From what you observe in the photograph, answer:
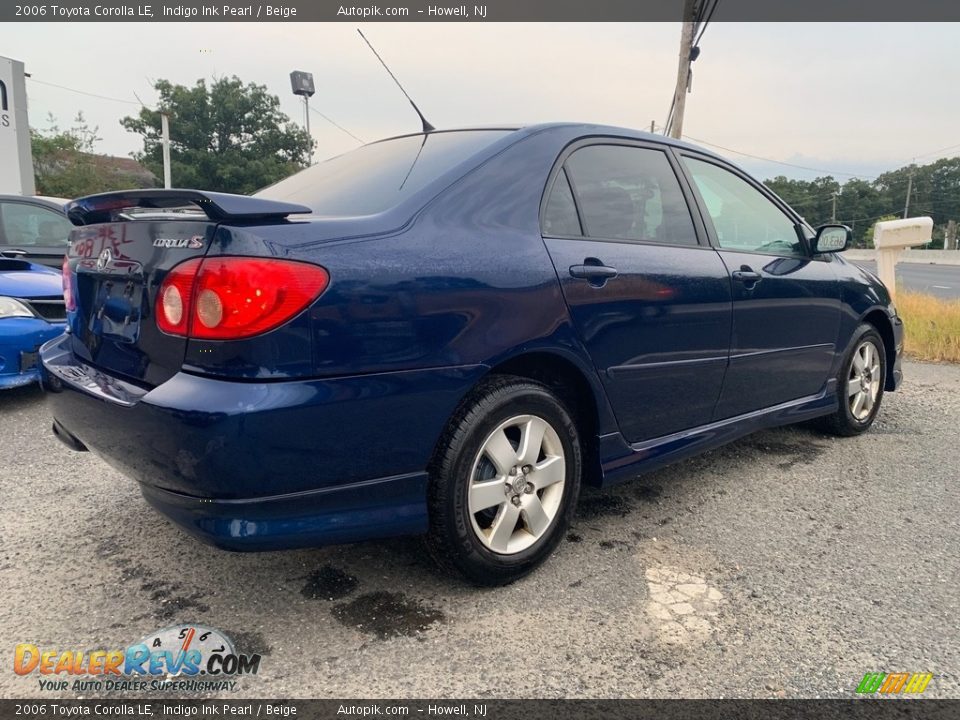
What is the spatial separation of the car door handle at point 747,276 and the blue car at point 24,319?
13.3 ft

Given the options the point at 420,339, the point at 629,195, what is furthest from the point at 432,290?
the point at 629,195

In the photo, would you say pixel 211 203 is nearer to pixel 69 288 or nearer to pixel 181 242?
pixel 181 242

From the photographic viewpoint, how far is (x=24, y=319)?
4.42m

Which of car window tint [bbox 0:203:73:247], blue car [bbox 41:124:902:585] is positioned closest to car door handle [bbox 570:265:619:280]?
blue car [bbox 41:124:902:585]

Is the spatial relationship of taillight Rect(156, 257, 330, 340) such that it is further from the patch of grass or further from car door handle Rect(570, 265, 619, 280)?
the patch of grass

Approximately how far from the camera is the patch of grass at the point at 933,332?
22.9 ft

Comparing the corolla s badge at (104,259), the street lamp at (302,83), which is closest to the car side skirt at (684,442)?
the corolla s badge at (104,259)

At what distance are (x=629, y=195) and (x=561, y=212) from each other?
18.8 inches

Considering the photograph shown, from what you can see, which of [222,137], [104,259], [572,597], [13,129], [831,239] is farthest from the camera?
[222,137]

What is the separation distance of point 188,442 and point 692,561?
1842mm

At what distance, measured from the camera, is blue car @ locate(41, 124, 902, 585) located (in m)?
1.81

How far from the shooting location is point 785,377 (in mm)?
3510

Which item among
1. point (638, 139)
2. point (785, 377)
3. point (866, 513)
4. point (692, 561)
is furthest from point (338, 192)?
point (866, 513)

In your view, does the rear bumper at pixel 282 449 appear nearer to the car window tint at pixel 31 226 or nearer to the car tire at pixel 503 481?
the car tire at pixel 503 481
